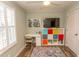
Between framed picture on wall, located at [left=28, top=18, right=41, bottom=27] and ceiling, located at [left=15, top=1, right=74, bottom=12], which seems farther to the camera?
framed picture on wall, located at [left=28, top=18, right=41, bottom=27]

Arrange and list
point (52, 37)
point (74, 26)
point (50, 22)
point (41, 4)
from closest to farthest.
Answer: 1. point (41, 4)
2. point (74, 26)
3. point (52, 37)
4. point (50, 22)

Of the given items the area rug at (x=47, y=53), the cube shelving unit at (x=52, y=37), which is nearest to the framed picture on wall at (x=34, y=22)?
the cube shelving unit at (x=52, y=37)

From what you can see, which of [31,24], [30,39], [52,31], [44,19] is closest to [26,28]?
[31,24]

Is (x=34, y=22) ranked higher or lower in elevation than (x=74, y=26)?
higher

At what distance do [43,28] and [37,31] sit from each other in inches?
11.7

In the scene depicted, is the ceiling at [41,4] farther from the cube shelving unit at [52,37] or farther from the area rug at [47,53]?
the area rug at [47,53]

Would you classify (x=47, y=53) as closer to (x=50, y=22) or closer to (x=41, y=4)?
(x=41, y=4)

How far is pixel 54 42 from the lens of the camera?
374 cm

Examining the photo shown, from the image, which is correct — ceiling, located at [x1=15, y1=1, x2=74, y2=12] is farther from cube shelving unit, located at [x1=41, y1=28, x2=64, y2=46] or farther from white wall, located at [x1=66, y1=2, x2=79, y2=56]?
cube shelving unit, located at [x1=41, y1=28, x2=64, y2=46]

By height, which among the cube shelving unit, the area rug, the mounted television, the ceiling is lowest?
the area rug

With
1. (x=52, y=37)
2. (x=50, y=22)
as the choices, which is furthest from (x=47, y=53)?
(x=50, y=22)

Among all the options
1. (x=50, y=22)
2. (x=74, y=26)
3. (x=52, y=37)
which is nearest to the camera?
(x=74, y=26)

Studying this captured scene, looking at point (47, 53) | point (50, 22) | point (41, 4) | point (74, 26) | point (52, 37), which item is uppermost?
point (41, 4)

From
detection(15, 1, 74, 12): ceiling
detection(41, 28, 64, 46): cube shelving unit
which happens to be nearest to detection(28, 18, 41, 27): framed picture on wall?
detection(41, 28, 64, 46): cube shelving unit
